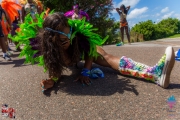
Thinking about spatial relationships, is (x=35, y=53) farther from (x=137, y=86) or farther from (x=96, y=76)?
(x=137, y=86)

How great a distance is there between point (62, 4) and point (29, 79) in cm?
543

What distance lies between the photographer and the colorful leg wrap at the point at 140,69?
191 centimetres

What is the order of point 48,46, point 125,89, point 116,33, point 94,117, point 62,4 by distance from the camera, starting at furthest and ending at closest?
point 116,33 < point 62,4 < point 125,89 < point 48,46 < point 94,117

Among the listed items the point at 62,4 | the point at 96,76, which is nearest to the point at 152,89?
the point at 96,76


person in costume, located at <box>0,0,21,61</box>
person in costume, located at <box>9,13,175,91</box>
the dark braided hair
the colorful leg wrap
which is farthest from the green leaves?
person in costume, located at <box>0,0,21,61</box>

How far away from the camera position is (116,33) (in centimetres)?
1019

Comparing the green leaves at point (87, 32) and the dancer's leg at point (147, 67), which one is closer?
the dancer's leg at point (147, 67)

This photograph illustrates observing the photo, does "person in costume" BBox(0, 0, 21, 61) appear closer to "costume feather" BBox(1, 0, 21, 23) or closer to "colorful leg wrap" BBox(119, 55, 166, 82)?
"costume feather" BBox(1, 0, 21, 23)

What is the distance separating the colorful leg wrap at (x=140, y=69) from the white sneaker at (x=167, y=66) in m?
0.05

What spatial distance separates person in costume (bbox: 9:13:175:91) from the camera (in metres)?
1.84

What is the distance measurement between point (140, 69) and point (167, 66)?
0.37m

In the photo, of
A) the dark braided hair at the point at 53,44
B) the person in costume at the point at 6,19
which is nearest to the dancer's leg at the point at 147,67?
the dark braided hair at the point at 53,44
